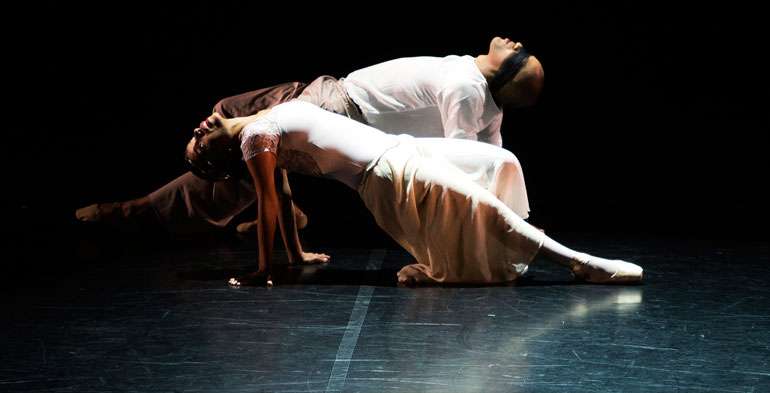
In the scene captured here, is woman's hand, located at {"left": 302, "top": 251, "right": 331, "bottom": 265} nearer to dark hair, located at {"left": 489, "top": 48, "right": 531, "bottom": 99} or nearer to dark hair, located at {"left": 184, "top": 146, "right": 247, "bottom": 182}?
dark hair, located at {"left": 184, "top": 146, "right": 247, "bottom": 182}

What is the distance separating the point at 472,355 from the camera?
2.24 meters

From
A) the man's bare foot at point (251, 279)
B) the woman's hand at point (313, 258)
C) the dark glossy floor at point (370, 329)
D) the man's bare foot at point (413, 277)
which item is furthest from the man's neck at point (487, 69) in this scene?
the man's bare foot at point (251, 279)

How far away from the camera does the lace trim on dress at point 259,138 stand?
3055 millimetres

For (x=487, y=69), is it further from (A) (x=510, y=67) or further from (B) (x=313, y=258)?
(B) (x=313, y=258)

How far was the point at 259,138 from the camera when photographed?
3062 mm

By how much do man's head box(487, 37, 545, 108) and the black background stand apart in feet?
4.14

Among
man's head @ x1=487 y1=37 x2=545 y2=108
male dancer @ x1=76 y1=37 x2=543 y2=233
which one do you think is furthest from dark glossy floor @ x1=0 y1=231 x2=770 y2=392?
man's head @ x1=487 y1=37 x2=545 y2=108

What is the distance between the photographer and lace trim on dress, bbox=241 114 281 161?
305cm

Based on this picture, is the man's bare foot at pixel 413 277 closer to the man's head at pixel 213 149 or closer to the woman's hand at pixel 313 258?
the woman's hand at pixel 313 258

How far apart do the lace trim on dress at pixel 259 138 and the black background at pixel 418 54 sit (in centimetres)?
156

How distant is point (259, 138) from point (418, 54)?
2.13 m

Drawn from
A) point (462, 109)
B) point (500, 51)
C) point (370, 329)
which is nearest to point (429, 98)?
point (462, 109)

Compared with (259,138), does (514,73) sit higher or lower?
higher

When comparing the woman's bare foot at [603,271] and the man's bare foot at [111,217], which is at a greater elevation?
the woman's bare foot at [603,271]
